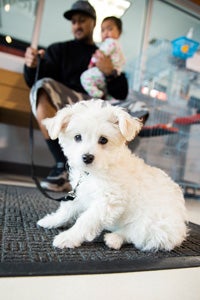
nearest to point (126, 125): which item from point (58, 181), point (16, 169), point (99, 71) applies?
point (58, 181)

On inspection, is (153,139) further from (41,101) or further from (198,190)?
(41,101)

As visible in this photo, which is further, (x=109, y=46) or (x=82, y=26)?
(x=82, y=26)

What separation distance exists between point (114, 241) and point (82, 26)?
84.9 inches

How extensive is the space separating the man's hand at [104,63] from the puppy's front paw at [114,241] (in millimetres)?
1501

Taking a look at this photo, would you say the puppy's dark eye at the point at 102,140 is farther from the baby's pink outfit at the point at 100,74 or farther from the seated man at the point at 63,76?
the baby's pink outfit at the point at 100,74

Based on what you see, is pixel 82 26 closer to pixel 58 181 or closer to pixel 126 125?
pixel 58 181

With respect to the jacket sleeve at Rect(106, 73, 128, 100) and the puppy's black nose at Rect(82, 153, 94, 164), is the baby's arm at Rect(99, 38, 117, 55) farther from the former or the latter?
the puppy's black nose at Rect(82, 153, 94, 164)

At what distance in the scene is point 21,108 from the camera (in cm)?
249

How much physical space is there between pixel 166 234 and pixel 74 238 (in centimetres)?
33

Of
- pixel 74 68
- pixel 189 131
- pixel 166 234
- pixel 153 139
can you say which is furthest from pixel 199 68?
pixel 166 234

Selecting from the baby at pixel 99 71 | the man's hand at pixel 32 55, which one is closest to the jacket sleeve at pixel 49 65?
the man's hand at pixel 32 55

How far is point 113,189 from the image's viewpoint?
1.05 meters

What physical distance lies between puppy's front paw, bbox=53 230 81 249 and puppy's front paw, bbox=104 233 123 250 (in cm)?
13

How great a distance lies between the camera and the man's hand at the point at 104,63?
89.5 inches
